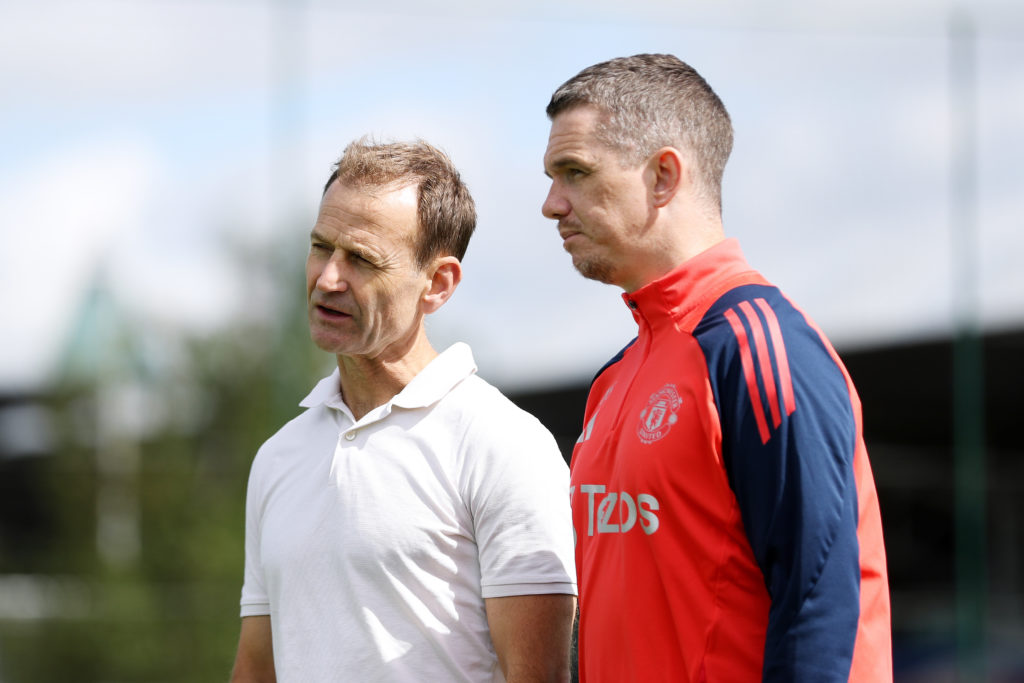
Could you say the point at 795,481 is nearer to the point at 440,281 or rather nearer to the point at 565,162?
the point at 565,162

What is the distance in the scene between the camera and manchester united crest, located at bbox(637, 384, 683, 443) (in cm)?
177

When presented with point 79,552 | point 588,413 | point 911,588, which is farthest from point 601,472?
point 911,588

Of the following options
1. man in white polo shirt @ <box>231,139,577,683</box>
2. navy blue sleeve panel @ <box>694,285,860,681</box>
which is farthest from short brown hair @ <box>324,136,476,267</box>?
navy blue sleeve panel @ <box>694,285,860,681</box>

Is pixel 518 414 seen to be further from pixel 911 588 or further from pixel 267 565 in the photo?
pixel 911 588

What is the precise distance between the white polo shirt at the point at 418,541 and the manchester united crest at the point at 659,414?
350 millimetres

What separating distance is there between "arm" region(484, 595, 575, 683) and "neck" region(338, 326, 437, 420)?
0.45m

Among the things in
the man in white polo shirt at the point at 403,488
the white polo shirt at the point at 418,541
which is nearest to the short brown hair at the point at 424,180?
the man in white polo shirt at the point at 403,488

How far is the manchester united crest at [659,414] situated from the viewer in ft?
5.80

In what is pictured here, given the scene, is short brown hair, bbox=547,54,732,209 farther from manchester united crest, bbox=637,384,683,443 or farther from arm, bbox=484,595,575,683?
arm, bbox=484,595,575,683

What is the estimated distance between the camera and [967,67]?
734cm

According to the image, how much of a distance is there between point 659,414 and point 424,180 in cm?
72

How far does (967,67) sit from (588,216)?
6.11 meters

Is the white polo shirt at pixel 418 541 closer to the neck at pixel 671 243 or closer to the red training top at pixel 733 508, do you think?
the red training top at pixel 733 508

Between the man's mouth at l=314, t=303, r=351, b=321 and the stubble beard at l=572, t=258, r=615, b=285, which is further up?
the stubble beard at l=572, t=258, r=615, b=285
